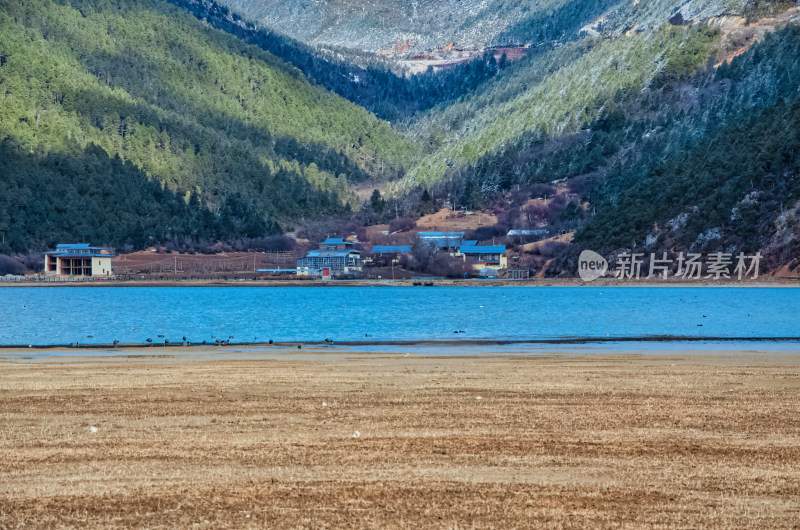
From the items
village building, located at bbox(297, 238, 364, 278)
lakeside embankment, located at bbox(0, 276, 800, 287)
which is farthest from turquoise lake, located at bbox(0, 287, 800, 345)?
village building, located at bbox(297, 238, 364, 278)

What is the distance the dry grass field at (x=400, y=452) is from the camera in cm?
1216

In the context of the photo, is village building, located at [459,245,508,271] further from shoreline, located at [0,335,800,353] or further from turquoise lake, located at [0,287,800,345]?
shoreline, located at [0,335,800,353]

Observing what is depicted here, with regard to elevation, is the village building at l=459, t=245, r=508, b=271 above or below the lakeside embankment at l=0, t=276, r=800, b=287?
above

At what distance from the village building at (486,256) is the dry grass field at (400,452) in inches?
6331

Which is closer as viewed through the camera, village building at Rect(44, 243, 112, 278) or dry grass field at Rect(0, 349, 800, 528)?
dry grass field at Rect(0, 349, 800, 528)

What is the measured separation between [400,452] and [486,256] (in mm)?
175933

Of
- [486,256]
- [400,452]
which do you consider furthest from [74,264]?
[400,452]

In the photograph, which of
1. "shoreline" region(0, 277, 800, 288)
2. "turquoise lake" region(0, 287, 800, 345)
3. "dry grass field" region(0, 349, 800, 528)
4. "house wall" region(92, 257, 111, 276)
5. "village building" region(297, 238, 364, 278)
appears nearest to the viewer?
"dry grass field" region(0, 349, 800, 528)

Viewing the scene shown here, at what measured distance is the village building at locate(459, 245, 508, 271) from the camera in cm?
18688

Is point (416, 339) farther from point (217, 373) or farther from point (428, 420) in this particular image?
point (428, 420)

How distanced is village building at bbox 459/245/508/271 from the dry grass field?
161 m

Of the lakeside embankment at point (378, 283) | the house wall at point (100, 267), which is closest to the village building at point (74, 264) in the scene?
the house wall at point (100, 267)

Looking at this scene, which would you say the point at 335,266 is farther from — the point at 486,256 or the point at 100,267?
A: the point at 100,267

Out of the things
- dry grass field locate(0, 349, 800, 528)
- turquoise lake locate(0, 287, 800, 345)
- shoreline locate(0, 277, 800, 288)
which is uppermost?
shoreline locate(0, 277, 800, 288)
